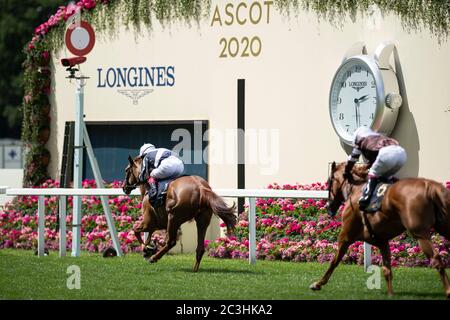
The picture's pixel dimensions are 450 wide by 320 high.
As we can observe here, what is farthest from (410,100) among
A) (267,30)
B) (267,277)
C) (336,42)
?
(267,277)

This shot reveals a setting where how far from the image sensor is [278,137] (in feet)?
52.5

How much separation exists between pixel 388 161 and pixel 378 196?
13.3 inches

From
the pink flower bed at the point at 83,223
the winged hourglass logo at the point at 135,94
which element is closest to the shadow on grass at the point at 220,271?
the pink flower bed at the point at 83,223

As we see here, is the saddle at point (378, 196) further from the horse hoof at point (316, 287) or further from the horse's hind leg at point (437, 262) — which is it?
the horse hoof at point (316, 287)

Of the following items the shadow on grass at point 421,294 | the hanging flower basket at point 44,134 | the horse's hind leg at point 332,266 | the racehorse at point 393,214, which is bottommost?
the shadow on grass at point 421,294

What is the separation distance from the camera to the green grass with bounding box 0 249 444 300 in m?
10.1

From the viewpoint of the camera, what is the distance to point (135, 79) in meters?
17.8

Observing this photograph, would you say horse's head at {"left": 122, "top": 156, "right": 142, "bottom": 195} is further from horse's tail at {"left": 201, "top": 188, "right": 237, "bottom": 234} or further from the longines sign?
the longines sign

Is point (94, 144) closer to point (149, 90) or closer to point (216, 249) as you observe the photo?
point (149, 90)

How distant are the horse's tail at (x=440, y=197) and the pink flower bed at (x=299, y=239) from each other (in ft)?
10.5

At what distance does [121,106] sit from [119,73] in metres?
0.55

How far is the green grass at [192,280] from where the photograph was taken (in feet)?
33.2

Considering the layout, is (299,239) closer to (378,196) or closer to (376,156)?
(376,156)
